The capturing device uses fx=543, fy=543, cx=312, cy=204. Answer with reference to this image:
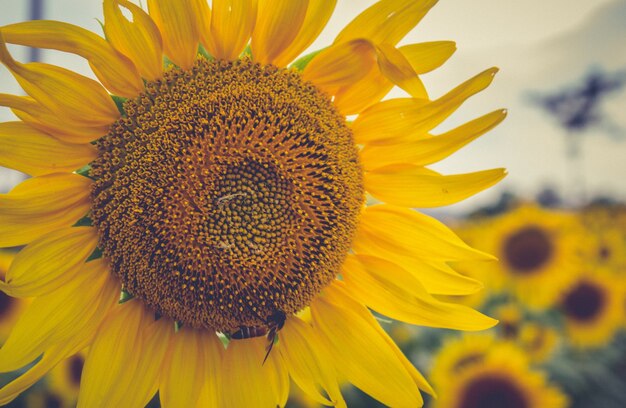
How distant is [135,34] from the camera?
117 centimetres

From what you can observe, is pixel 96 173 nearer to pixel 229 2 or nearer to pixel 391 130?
pixel 229 2

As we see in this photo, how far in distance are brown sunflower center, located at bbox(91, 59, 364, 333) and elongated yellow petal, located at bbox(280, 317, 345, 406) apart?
0.27 feet

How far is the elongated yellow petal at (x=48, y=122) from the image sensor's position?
115 cm

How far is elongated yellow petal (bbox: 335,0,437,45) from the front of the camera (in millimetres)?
1252

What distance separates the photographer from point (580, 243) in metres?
4.68

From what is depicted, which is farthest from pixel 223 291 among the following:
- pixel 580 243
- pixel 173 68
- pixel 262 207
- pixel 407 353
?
pixel 580 243

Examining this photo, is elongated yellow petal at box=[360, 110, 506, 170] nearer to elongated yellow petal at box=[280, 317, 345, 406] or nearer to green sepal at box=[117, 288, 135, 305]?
elongated yellow petal at box=[280, 317, 345, 406]

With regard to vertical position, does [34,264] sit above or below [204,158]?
below

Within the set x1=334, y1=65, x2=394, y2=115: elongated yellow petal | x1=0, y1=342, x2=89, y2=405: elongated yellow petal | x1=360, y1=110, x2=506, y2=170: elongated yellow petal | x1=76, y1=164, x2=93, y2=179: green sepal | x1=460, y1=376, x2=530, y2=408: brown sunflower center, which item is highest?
x1=334, y1=65, x2=394, y2=115: elongated yellow petal

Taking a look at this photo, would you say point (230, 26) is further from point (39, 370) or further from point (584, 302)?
point (584, 302)

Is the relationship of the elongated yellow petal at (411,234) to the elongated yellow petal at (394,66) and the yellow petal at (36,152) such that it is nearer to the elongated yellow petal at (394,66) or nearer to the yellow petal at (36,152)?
the elongated yellow petal at (394,66)

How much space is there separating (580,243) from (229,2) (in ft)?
14.3

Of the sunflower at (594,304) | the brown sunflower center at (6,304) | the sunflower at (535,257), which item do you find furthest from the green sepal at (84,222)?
the sunflower at (594,304)

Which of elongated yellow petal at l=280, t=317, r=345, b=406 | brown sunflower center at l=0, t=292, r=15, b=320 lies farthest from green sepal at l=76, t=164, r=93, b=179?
brown sunflower center at l=0, t=292, r=15, b=320
